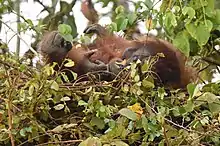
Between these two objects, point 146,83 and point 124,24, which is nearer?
point 146,83

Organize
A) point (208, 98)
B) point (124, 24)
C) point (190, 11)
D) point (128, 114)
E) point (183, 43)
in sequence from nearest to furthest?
1. point (128, 114)
2. point (208, 98)
3. point (190, 11)
4. point (183, 43)
5. point (124, 24)

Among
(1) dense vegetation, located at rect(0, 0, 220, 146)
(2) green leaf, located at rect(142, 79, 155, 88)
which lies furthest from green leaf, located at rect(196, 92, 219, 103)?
(2) green leaf, located at rect(142, 79, 155, 88)

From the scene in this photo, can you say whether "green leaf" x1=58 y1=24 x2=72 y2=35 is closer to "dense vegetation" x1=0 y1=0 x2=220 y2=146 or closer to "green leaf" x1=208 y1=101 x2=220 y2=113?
"dense vegetation" x1=0 y1=0 x2=220 y2=146

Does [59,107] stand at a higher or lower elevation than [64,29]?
lower

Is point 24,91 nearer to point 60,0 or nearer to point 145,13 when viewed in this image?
point 145,13

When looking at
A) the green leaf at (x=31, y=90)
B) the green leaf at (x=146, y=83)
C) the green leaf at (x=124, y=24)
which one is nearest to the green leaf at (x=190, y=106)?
the green leaf at (x=146, y=83)

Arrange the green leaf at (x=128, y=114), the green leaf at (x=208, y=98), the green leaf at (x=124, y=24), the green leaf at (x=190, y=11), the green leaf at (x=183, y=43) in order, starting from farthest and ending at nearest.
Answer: the green leaf at (x=124, y=24) < the green leaf at (x=183, y=43) < the green leaf at (x=190, y=11) < the green leaf at (x=208, y=98) < the green leaf at (x=128, y=114)

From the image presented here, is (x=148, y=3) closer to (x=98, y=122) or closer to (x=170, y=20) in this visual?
(x=170, y=20)

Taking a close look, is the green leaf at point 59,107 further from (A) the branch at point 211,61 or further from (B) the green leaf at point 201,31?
(A) the branch at point 211,61

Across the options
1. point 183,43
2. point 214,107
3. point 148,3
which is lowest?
point 214,107

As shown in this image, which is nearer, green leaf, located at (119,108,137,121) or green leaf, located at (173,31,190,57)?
green leaf, located at (119,108,137,121)

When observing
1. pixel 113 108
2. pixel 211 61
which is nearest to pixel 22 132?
pixel 113 108

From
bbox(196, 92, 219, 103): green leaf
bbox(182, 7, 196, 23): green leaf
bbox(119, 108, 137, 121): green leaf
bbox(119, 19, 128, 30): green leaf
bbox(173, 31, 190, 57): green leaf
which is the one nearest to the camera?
bbox(119, 108, 137, 121): green leaf

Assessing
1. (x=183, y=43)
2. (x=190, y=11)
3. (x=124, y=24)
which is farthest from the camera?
(x=124, y=24)
